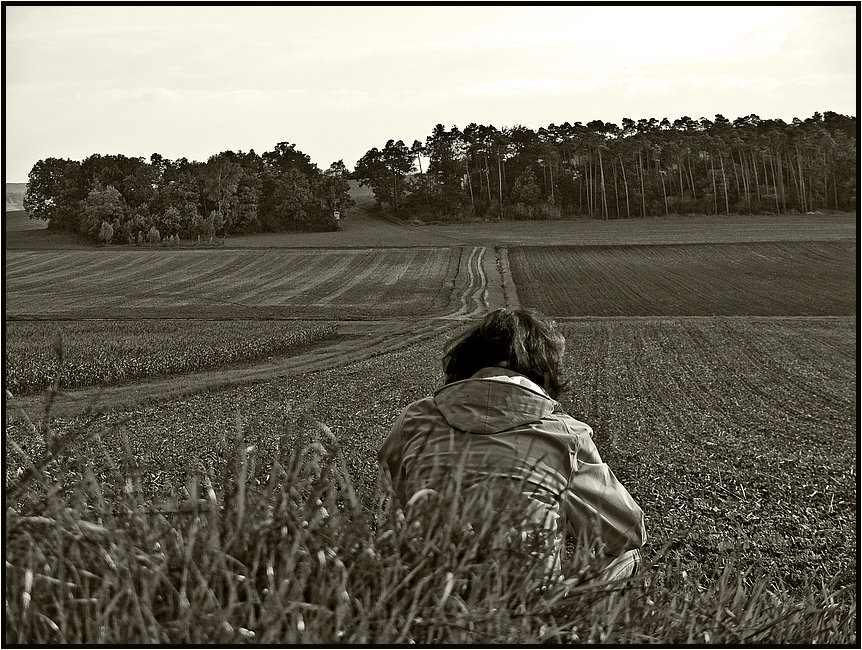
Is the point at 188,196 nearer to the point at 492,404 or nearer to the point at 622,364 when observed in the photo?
the point at 622,364

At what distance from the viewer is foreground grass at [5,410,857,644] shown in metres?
1.59

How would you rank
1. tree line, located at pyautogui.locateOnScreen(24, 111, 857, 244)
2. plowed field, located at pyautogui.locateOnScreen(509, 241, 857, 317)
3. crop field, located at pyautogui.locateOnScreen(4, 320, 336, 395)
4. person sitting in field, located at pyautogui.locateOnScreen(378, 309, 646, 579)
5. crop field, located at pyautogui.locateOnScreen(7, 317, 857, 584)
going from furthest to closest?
tree line, located at pyautogui.locateOnScreen(24, 111, 857, 244) → plowed field, located at pyautogui.locateOnScreen(509, 241, 857, 317) → crop field, located at pyautogui.locateOnScreen(4, 320, 336, 395) → crop field, located at pyautogui.locateOnScreen(7, 317, 857, 584) → person sitting in field, located at pyautogui.locateOnScreen(378, 309, 646, 579)

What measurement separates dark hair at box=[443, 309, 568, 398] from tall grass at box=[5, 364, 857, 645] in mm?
1310

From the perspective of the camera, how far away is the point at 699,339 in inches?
1139

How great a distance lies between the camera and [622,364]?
23391 millimetres

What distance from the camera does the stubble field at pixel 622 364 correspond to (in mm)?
10062

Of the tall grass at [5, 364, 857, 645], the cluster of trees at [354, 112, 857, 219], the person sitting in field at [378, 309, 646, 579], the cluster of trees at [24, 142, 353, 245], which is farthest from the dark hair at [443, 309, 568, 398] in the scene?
the cluster of trees at [354, 112, 857, 219]

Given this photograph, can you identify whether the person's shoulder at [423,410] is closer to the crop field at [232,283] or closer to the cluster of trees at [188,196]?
the crop field at [232,283]

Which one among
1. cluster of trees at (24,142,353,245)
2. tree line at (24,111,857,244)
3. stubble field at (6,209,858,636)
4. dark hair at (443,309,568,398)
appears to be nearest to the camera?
dark hair at (443,309,568,398)

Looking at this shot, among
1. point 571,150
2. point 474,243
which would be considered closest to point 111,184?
point 474,243

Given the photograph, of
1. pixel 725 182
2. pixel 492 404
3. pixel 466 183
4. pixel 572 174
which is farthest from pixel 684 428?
pixel 572 174

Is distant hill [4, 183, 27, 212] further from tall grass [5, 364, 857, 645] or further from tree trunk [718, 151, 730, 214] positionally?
tree trunk [718, 151, 730, 214]

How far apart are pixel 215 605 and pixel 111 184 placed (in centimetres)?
6462

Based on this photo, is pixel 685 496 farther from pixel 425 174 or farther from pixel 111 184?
pixel 425 174
